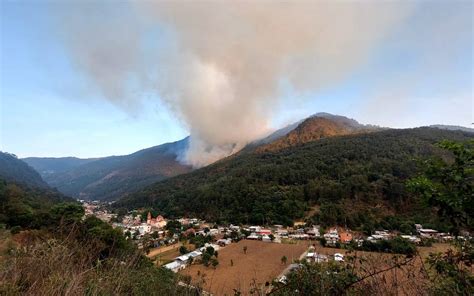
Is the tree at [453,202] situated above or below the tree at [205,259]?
above

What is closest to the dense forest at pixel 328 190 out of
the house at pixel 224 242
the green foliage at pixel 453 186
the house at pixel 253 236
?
the house at pixel 253 236

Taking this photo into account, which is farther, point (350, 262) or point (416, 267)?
point (350, 262)

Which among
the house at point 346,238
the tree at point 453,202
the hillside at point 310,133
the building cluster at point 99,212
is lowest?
the building cluster at point 99,212

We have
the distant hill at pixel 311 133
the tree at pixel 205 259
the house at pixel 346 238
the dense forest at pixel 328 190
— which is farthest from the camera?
the distant hill at pixel 311 133

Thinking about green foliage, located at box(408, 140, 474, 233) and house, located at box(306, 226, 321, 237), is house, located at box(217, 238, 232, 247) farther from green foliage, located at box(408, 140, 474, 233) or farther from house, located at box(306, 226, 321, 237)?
green foliage, located at box(408, 140, 474, 233)

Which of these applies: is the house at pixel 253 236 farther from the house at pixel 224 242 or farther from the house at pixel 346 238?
the house at pixel 346 238

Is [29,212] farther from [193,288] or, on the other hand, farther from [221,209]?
[221,209]

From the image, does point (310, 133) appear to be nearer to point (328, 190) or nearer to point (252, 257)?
point (328, 190)

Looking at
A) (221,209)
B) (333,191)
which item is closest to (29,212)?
(221,209)

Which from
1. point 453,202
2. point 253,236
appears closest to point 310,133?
point 253,236
